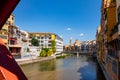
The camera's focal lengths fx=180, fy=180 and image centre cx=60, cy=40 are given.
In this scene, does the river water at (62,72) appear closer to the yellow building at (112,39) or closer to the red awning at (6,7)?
the yellow building at (112,39)

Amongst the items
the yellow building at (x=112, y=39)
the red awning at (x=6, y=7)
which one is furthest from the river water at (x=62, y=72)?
the red awning at (x=6, y=7)

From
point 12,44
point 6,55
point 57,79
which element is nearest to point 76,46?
point 12,44

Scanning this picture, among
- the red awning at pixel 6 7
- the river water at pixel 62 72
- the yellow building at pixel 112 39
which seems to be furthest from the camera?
the river water at pixel 62 72

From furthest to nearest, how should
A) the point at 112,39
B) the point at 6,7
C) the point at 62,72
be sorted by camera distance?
the point at 62,72 < the point at 112,39 < the point at 6,7

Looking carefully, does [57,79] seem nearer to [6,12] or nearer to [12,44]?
[6,12]

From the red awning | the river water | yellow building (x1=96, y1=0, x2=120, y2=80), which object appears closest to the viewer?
the red awning

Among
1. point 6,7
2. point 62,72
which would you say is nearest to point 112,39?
point 62,72

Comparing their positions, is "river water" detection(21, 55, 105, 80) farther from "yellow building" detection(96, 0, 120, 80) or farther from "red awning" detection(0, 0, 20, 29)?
"red awning" detection(0, 0, 20, 29)

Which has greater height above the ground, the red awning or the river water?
the red awning

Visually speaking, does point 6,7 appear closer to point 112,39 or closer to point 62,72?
point 112,39

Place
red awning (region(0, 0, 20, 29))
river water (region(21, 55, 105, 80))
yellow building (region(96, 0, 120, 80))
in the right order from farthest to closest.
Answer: river water (region(21, 55, 105, 80)) < yellow building (region(96, 0, 120, 80)) < red awning (region(0, 0, 20, 29))

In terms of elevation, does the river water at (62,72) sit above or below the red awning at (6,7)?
below

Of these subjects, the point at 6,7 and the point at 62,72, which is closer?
the point at 6,7

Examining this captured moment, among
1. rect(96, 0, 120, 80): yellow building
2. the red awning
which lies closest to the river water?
rect(96, 0, 120, 80): yellow building
